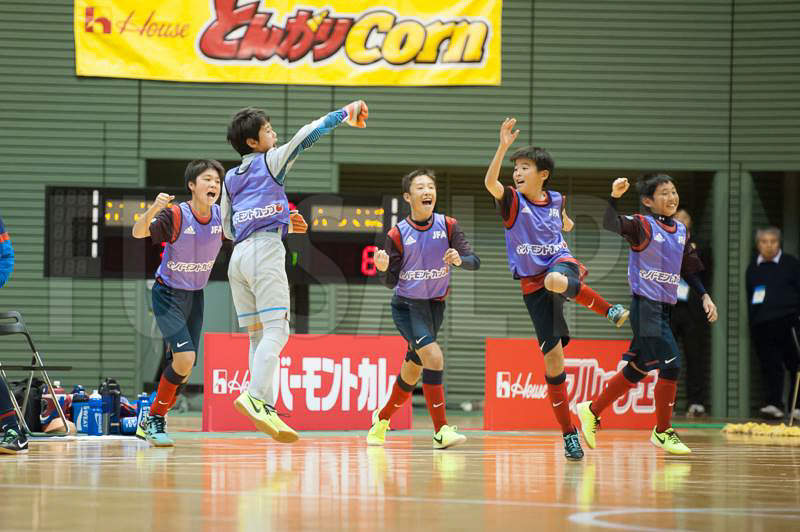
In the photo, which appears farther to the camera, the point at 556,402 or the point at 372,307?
the point at 372,307

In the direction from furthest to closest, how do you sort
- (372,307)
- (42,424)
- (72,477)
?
(372,307)
(42,424)
(72,477)

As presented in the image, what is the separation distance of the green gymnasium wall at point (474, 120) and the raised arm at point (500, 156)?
7.06 meters

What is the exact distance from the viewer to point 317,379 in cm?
1062

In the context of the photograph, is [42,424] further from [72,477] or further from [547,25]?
[547,25]

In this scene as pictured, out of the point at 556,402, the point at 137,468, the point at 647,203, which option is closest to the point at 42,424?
the point at 137,468

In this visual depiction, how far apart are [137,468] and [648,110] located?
10.3m

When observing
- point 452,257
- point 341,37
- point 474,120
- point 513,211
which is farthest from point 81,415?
point 474,120

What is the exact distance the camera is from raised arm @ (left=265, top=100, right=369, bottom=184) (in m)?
6.62

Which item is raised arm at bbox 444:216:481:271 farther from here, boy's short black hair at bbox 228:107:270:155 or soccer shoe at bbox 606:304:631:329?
boy's short black hair at bbox 228:107:270:155

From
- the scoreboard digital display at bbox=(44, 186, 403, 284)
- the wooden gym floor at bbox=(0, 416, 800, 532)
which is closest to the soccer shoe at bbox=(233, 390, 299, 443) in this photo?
the wooden gym floor at bbox=(0, 416, 800, 532)

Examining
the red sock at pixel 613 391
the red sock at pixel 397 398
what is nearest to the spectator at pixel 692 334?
the red sock at pixel 613 391

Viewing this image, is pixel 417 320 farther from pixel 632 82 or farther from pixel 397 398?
pixel 632 82

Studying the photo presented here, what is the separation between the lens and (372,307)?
15.6 metres

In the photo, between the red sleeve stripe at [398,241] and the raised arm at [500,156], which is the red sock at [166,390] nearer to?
the red sleeve stripe at [398,241]
